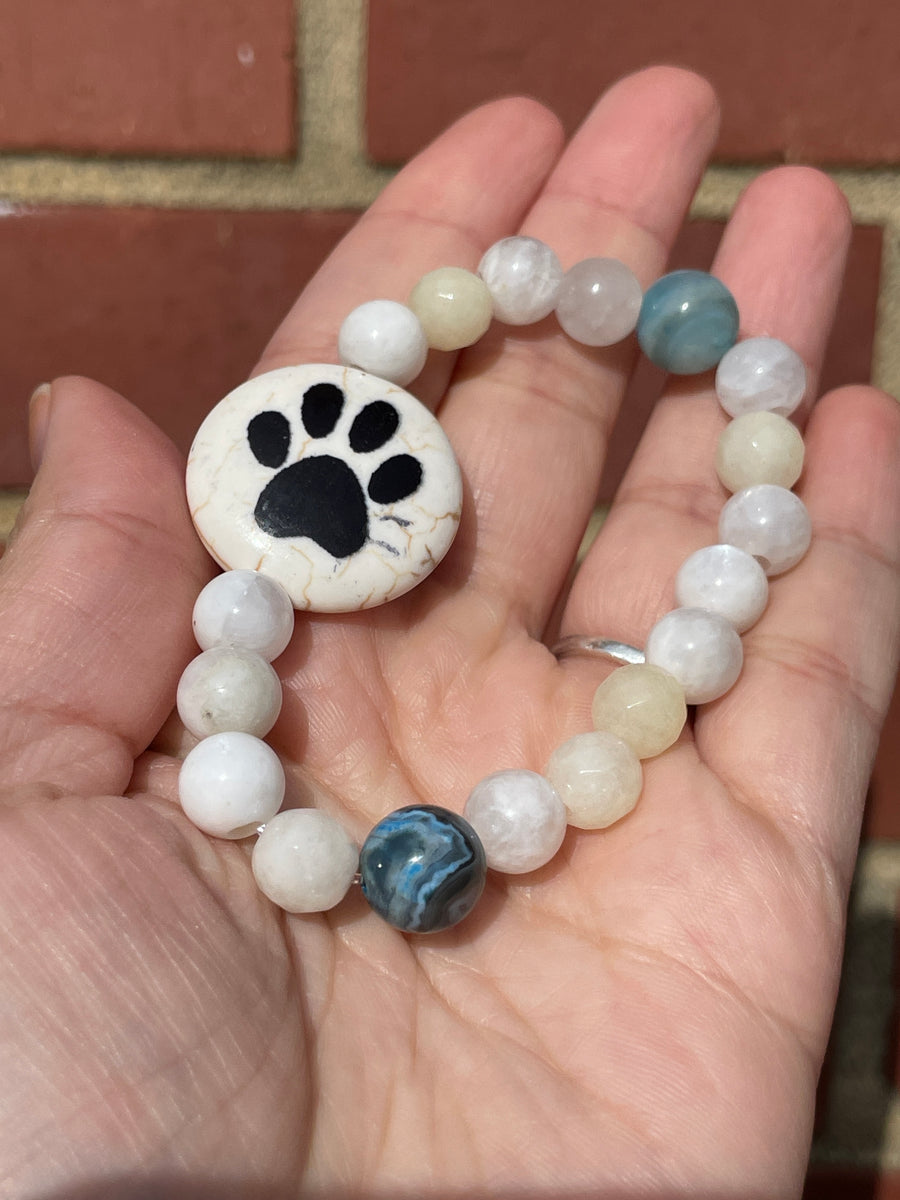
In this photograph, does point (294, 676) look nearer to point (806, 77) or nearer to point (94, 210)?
point (94, 210)

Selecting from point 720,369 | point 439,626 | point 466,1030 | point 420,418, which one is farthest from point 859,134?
point 466,1030

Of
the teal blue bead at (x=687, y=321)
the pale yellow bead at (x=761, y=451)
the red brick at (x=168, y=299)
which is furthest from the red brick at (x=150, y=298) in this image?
the pale yellow bead at (x=761, y=451)

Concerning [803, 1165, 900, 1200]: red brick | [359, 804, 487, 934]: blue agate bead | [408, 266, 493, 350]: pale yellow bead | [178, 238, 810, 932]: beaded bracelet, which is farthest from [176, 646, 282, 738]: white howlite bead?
[803, 1165, 900, 1200]: red brick

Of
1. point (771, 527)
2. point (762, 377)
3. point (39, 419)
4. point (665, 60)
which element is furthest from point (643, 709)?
point (665, 60)

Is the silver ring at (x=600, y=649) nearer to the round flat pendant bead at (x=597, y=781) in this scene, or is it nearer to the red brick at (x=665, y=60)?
the round flat pendant bead at (x=597, y=781)

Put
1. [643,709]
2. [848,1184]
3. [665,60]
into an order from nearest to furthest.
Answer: [643,709], [665,60], [848,1184]

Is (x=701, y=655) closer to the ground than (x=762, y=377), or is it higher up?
closer to the ground

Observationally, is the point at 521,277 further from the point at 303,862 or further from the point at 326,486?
the point at 303,862
